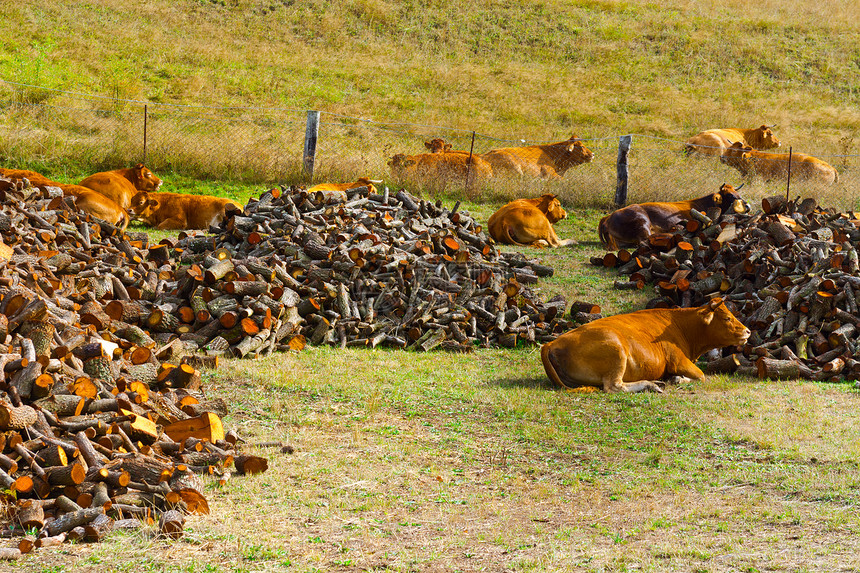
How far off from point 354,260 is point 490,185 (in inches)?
331

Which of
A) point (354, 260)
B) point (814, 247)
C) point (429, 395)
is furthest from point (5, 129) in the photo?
point (814, 247)

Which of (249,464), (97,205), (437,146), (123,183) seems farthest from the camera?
(437,146)

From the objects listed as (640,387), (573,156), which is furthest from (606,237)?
(640,387)

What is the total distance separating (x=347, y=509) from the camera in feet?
19.0

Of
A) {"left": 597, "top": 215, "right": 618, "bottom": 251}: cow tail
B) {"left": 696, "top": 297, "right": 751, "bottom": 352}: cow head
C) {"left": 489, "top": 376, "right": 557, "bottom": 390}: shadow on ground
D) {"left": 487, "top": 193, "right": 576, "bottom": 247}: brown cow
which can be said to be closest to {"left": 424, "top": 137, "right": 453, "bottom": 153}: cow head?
{"left": 487, "top": 193, "right": 576, "bottom": 247}: brown cow

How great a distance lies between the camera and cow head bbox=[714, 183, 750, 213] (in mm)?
14156

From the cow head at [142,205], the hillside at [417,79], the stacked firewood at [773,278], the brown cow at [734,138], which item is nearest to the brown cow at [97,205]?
the cow head at [142,205]

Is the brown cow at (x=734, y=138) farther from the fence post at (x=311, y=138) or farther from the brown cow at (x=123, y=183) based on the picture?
the brown cow at (x=123, y=183)

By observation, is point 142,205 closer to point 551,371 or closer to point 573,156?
point 551,371

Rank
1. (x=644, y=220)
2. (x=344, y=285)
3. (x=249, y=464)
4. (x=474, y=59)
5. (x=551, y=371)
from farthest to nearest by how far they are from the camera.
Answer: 1. (x=474, y=59)
2. (x=644, y=220)
3. (x=344, y=285)
4. (x=551, y=371)
5. (x=249, y=464)

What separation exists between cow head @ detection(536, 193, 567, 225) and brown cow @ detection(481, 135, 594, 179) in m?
3.32

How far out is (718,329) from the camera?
982 cm

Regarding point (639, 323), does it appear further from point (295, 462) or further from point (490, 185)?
point (490, 185)

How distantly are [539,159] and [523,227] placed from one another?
5.83 m
